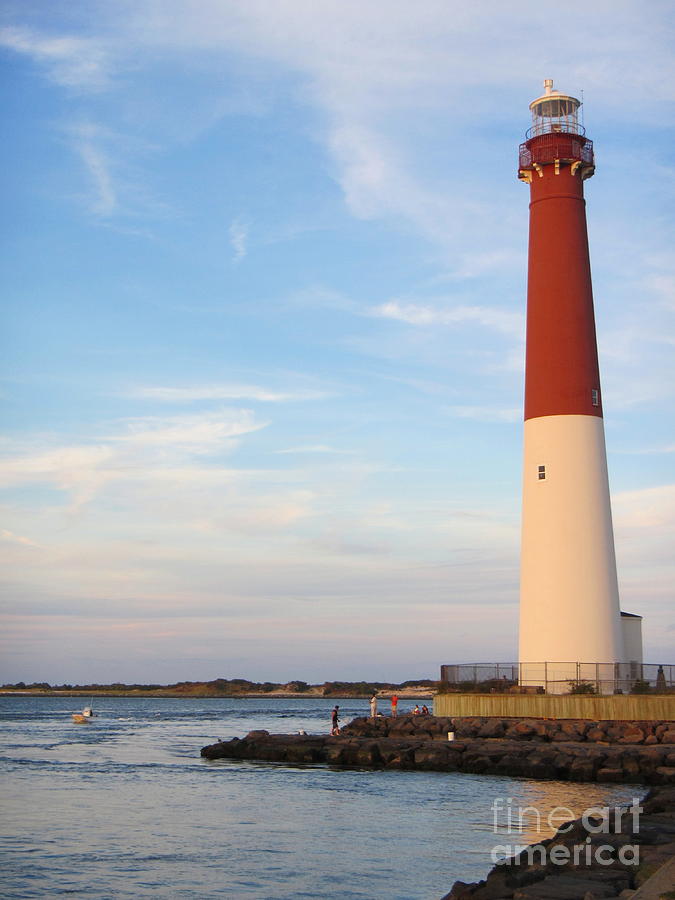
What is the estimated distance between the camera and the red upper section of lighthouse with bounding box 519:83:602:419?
1204 inches

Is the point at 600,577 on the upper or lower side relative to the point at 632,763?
upper

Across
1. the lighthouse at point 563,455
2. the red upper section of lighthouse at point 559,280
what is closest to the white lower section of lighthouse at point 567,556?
the lighthouse at point 563,455

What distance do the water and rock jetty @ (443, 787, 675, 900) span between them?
1.55 m

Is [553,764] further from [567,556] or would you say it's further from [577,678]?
[567,556]

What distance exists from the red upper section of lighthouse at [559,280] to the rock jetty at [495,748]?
892cm

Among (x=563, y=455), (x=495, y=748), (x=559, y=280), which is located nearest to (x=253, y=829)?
(x=495, y=748)

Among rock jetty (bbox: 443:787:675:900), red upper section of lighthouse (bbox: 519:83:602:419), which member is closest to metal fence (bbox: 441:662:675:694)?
red upper section of lighthouse (bbox: 519:83:602:419)

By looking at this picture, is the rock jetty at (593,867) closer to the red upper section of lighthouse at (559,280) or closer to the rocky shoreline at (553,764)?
the rocky shoreline at (553,764)

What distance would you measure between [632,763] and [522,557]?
24.5 ft

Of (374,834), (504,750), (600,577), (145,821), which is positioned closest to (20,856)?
(145,821)

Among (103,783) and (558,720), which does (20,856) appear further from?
(558,720)

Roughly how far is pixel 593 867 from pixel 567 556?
16311mm

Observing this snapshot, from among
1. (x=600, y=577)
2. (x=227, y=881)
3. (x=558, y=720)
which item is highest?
(x=600, y=577)

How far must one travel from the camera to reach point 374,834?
65.5ft
